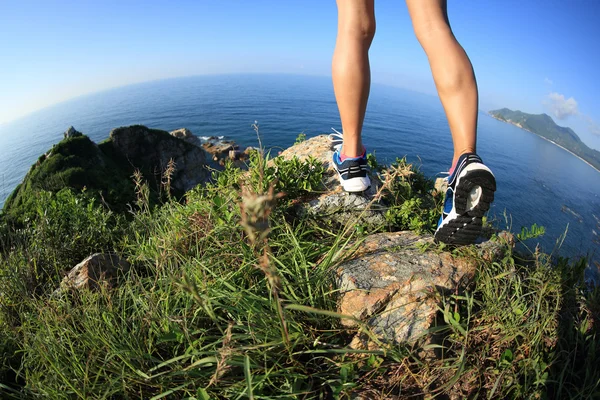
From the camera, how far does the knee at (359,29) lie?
2.57m

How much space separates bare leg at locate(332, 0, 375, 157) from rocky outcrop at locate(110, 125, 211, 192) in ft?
101

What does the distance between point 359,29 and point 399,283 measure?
2.34 metres

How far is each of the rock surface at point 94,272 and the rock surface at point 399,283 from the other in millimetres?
2135

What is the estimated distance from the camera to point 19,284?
2.76 m

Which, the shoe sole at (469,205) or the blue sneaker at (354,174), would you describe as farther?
the blue sneaker at (354,174)

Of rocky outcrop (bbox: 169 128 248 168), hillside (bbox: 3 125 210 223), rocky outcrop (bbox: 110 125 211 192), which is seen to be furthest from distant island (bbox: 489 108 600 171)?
hillside (bbox: 3 125 210 223)

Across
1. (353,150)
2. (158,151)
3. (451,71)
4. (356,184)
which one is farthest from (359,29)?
(158,151)

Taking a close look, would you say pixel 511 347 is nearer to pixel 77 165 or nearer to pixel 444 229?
pixel 444 229

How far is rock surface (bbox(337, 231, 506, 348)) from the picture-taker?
1.97 meters

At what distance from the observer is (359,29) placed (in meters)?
2.58

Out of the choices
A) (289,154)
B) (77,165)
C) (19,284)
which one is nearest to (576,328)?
(289,154)

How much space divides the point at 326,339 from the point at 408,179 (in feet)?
8.49

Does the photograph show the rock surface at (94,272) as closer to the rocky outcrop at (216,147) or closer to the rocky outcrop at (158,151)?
the rocky outcrop at (158,151)

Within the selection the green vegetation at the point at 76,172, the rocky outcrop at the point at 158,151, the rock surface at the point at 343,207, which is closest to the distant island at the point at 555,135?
the rocky outcrop at the point at 158,151
